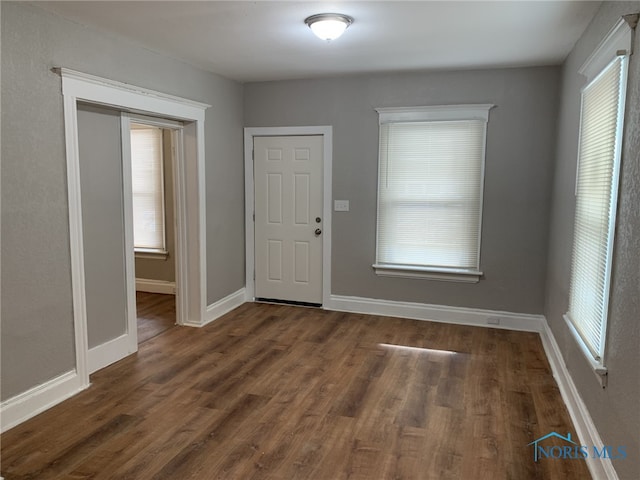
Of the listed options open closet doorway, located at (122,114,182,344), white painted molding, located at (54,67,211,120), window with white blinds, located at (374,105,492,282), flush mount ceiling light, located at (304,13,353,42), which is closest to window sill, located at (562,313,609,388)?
window with white blinds, located at (374,105,492,282)

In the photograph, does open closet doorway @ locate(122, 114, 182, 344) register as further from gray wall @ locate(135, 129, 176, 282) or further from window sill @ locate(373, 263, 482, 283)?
window sill @ locate(373, 263, 482, 283)

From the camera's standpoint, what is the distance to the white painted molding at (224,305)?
4793 millimetres

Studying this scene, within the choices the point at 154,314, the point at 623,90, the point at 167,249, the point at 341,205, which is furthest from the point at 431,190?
the point at 167,249

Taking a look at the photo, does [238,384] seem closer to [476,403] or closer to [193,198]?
[476,403]

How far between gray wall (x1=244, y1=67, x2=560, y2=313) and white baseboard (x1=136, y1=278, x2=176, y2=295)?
220 centimetres

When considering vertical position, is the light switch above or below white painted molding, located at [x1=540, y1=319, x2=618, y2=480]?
above

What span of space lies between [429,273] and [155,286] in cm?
348

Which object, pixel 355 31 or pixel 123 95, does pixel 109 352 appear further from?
pixel 355 31

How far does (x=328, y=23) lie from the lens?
295cm

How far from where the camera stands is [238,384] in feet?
11.2

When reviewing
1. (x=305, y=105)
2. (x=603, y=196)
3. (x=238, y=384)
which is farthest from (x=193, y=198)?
(x=603, y=196)

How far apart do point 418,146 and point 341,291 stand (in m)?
1.78

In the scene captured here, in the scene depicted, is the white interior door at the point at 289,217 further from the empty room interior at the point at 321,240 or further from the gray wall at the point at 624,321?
the gray wall at the point at 624,321

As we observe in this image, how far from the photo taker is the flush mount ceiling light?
2.93 m
